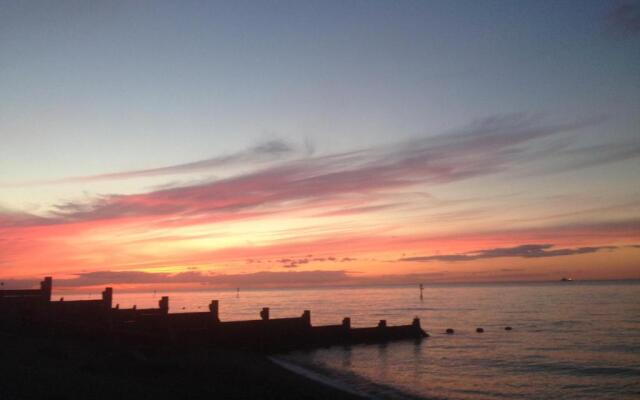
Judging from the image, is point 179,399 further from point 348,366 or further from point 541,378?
point 541,378

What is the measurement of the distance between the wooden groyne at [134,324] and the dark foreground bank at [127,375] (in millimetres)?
1359

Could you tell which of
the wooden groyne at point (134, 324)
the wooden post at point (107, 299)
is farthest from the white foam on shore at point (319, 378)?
the wooden post at point (107, 299)

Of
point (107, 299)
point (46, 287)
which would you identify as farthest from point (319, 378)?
point (46, 287)

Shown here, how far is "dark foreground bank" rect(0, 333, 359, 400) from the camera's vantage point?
1430 centimetres

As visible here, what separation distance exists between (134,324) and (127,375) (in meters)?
10.2

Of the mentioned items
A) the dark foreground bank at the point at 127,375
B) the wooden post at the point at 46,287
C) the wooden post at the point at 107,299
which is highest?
the wooden post at the point at 46,287

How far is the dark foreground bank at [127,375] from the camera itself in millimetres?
14297

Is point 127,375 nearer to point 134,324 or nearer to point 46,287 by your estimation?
point 134,324

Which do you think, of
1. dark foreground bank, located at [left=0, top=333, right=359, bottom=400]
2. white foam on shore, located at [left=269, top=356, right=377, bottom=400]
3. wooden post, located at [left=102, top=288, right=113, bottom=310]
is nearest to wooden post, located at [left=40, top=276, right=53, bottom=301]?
wooden post, located at [left=102, top=288, right=113, bottom=310]

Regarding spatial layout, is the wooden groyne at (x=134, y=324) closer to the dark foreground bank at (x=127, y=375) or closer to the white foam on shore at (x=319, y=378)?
the dark foreground bank at (x=127, y=375)

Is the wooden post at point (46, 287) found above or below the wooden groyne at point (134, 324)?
above

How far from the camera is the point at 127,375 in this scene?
16.8m

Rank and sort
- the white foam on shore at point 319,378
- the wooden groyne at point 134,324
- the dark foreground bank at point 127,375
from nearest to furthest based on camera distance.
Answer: the dark foreground bank at point 127,375
the white foam on shore at point 319,378
the wooden groyne at point 134,324

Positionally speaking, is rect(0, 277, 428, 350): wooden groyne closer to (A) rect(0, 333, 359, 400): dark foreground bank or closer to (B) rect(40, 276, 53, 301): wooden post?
(B) rect(40, 276, 53, 301): wooden post
